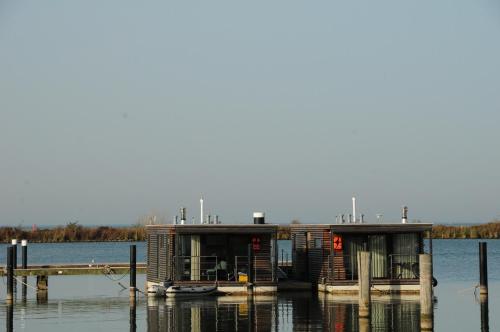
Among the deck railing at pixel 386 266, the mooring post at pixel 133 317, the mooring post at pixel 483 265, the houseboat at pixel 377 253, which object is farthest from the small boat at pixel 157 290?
the mooring post at pixel 483 265

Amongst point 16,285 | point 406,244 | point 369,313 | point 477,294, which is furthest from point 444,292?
point 16,285

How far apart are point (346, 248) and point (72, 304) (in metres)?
12.6

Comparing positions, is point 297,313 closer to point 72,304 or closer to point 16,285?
point 72,304

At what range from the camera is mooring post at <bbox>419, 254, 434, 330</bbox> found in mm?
36844

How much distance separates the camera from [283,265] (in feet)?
198

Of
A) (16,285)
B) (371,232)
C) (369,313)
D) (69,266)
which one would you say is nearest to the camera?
(369,313)

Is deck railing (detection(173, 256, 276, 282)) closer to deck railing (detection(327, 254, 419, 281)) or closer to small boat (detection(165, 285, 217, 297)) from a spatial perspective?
small boat (detection(165, 285, 217, 297))

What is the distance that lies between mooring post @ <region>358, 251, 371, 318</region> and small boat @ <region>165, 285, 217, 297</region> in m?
10.1

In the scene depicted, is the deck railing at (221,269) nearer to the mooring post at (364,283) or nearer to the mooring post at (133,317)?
the mooring post at (133,317)

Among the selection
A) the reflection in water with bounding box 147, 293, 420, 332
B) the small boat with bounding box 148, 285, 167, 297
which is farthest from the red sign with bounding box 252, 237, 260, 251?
the small boat with bounding box 148, 285, 167, 297

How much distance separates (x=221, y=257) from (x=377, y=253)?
700 centimetres

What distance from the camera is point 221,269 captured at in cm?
5034

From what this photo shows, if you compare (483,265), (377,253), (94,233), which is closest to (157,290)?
(377,253)

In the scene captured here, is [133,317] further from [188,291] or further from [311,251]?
[311,251]
